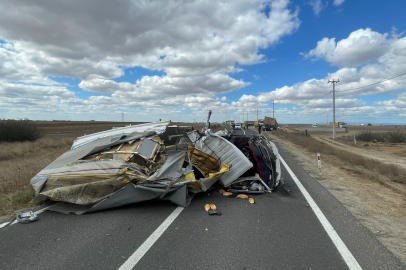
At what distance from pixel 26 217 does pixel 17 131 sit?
91.7 feet

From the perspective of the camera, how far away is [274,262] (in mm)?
3248

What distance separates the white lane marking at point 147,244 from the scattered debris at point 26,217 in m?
2.27

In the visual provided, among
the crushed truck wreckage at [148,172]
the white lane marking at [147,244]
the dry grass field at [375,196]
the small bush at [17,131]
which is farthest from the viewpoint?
the small bush at [17,131]

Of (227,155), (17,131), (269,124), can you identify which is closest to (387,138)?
(269,124)

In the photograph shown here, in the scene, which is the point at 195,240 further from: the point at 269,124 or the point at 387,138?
the point at 269,124

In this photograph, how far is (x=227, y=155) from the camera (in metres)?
7.31

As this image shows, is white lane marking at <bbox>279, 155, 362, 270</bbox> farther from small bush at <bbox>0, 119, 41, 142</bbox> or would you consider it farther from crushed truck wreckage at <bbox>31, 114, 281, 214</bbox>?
small bush at <bbox>0, 119, 41, 142</bbox>

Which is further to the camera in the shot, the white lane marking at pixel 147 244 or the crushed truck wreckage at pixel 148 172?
the crushed truck wreckage at pixel 148 172

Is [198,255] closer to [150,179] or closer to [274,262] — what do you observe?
[274,262]

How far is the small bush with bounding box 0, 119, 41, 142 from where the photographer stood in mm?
26839

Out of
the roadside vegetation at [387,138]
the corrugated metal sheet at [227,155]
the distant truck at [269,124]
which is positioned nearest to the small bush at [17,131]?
the corrugated metal sheet at [227,155]

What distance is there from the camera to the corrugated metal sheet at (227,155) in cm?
677

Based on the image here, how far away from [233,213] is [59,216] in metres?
3.28

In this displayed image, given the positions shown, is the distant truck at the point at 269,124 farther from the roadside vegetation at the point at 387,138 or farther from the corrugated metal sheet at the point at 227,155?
the corrugated metal sheet at the point at 227,155
